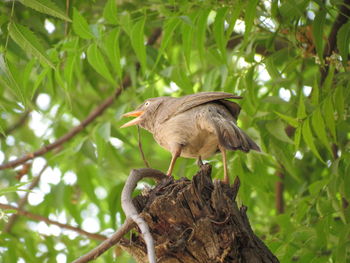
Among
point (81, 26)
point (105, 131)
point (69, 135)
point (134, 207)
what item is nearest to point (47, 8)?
point (81, 26)

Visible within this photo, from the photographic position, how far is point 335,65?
17.0 feet

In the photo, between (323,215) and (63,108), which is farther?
(63,108)

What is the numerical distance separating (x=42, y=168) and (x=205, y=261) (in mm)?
4627

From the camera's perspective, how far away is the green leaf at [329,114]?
15.5ft

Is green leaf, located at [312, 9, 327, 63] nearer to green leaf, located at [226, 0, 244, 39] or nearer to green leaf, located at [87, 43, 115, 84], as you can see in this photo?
green leaf, located at [226, 0, 244, 39]

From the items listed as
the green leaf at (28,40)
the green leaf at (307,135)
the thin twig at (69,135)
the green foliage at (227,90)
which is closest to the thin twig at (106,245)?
the green foliage at (227,90)

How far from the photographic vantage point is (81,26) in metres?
5.33

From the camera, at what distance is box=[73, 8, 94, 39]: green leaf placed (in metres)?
5.29

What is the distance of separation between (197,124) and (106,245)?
1695 millimetres

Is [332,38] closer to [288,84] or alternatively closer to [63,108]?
[288,84]

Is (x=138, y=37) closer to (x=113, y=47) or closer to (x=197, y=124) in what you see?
(x=113, y=47)

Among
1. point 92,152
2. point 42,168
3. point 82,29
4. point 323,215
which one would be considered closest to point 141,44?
point 82,29

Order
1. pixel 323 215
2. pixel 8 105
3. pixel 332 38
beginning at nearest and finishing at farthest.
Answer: pixel 323 215, pixel 8 105, pixel 332 38

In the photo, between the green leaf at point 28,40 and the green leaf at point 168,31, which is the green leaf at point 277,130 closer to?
the green leaf at point 168,31
